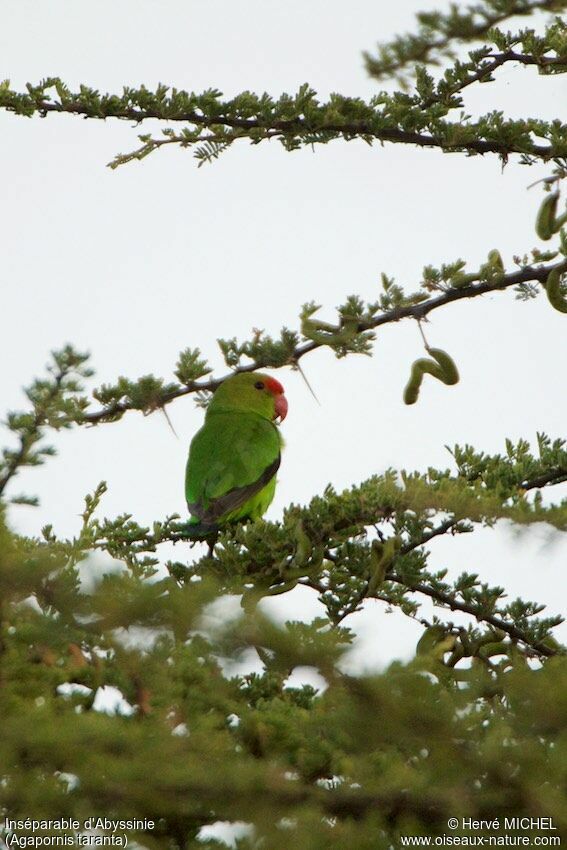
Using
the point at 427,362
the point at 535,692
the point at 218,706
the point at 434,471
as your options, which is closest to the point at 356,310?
the point at 427,362

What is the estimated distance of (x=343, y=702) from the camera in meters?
1.11

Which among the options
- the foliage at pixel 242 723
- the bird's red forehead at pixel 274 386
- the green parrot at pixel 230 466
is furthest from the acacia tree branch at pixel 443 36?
the bird's red forehead at pixel 274 386

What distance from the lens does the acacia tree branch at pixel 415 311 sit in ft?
8.77

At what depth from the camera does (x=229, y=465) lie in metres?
4.32

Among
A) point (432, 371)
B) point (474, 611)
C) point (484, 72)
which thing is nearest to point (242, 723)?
point (474, 611)

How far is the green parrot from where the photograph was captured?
4062 millimetres

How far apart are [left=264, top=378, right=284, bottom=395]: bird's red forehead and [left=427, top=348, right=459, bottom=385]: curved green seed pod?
101 inches

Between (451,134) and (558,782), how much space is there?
6.86ft

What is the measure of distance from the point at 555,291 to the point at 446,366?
1.16ft

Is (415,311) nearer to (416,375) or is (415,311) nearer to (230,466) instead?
(416,375)

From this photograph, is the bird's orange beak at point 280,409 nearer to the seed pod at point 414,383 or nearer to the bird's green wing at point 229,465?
the bird's green wing at point 229,465

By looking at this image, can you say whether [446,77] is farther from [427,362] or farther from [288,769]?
[288,769]

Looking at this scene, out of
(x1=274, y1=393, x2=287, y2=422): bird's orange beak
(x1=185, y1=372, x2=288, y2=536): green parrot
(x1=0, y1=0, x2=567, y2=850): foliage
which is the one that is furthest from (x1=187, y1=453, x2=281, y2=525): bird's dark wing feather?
(x1=0, y1=0, x2=567, y2=850): foliage

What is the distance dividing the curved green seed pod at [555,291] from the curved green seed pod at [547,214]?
11 cm
